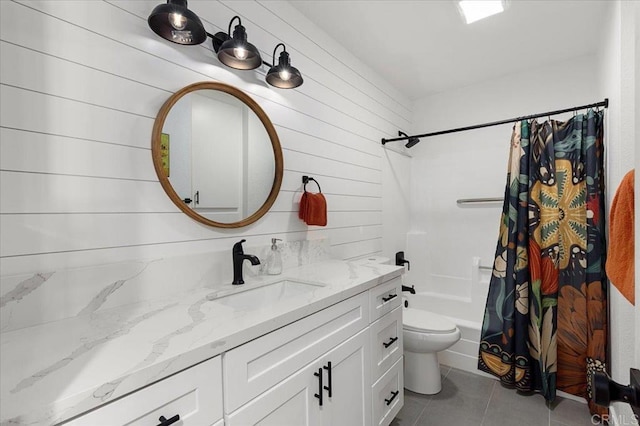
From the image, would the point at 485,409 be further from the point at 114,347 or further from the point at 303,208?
the point at 114,347

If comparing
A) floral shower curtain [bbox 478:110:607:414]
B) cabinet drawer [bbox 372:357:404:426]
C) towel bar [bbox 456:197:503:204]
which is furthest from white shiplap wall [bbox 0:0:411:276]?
towel bar [bbox 456:197:503:204]

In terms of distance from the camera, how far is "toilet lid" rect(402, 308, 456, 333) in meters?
2.10

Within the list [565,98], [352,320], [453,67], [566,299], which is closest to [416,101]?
[453,67]

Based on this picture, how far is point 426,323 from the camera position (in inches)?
86.4

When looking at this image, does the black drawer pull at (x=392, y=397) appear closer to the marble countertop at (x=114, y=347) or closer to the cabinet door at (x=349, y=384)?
the cabinet door at (x=349, y=384)

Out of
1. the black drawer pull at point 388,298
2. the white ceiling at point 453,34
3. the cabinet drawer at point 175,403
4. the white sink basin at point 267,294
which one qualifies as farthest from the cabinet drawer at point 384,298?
the white ceiling at point 453,34

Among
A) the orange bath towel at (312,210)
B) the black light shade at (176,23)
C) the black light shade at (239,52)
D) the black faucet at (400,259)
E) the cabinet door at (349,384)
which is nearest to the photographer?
the black light shade at (176,23)

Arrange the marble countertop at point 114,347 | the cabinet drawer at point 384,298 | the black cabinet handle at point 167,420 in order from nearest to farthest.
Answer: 1. the marble countertop at point 114,347
2. the black cabinet handle at point 167,420
3. the cabinet drawer at point 384,298

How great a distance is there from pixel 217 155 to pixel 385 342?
4.44ft

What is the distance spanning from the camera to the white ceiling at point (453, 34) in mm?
1907

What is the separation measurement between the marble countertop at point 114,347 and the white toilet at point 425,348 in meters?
1.16

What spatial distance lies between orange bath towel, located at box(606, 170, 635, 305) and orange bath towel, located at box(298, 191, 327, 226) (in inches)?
50.8

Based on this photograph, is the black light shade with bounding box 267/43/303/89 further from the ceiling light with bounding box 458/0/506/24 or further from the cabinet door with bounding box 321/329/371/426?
the cabinet door with bounding box 321/329/371/426

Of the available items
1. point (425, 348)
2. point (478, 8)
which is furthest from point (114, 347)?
point (478, 8)
